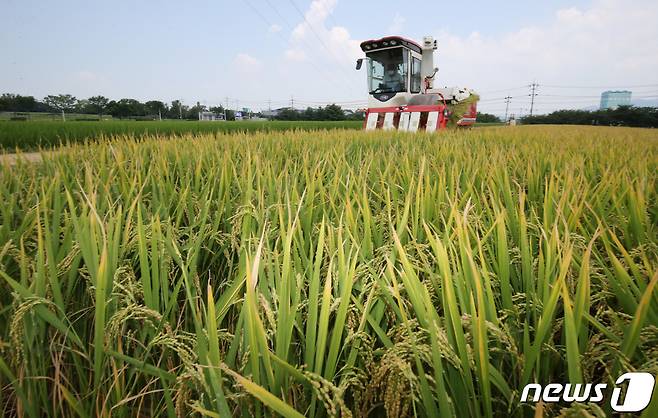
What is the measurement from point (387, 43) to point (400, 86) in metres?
1.21

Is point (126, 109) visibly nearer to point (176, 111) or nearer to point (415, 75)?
point (176, 111)

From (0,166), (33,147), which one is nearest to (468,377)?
(0,166)

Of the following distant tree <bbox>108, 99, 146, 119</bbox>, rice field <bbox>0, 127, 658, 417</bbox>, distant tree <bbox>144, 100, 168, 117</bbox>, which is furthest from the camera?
distant tree <bbox>144, 100, 168, 117</bbox>

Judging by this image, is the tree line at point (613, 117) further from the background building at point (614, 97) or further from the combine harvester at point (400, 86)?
the background building at point (614, 97)

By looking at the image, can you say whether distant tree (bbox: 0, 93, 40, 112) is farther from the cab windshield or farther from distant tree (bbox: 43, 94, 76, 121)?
the cab windshield

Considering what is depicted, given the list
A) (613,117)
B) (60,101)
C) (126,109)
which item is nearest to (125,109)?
(126,109)

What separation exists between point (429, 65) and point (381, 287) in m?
11.3

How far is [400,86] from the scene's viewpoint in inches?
362

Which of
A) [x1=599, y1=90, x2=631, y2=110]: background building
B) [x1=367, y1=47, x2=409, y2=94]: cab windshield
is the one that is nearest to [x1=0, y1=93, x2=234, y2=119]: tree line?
[x1=367, y1=47, x2=409, y2=94]: cab windshield

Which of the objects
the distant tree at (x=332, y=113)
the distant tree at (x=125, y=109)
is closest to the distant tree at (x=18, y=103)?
the distant tree at (x=125, y=109)

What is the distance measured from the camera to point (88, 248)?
0.73 meters

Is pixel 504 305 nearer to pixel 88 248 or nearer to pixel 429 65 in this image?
pixel 88 248

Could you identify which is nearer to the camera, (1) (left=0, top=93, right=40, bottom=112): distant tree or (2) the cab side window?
(2) the cab side window

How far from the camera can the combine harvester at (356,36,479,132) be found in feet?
27.2
